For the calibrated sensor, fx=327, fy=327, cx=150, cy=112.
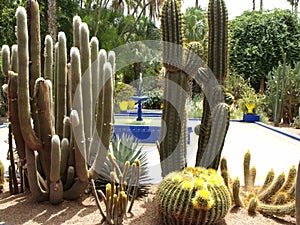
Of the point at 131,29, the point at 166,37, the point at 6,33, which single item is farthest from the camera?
the point at 131,29

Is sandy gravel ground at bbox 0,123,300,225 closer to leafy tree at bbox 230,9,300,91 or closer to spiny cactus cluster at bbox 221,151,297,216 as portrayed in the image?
spiny cactus cluster at bbox 221,151,297,216

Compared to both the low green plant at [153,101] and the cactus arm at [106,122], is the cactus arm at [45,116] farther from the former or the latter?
the low green plant at [153,101]

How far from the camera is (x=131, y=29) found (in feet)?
64.6

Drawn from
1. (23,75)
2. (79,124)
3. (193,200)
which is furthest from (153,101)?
(193,200)

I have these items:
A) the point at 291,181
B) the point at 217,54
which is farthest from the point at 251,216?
the point at 217,54

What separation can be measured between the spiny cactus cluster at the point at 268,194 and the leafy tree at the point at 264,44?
14.8m

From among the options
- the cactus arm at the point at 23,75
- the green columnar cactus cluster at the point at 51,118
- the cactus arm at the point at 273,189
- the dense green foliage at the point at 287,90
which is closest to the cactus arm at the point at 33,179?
the green columnar cactus cluster at the point at 51,118

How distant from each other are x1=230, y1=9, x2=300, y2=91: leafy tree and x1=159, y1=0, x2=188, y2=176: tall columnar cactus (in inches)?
587

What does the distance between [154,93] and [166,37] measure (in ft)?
48.0

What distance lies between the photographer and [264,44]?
18406mm

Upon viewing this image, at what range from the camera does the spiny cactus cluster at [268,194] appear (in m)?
3.53

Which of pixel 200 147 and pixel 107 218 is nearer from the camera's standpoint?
pixel 107 218

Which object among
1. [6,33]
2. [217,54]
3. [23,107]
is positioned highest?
[6,33]

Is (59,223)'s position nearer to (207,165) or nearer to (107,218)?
(107,218)
